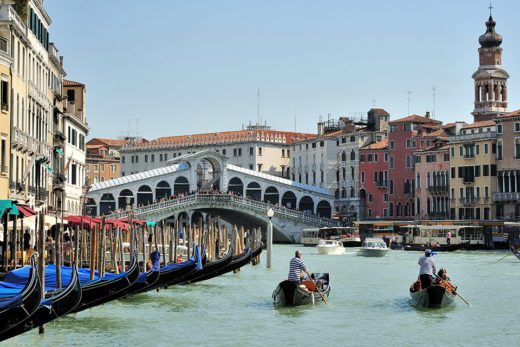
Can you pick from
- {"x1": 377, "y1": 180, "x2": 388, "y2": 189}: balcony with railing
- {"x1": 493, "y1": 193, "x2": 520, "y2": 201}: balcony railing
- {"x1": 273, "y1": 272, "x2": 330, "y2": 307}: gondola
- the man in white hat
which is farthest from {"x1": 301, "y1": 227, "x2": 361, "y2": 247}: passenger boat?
the man in white hat

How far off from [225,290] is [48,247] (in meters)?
3.68

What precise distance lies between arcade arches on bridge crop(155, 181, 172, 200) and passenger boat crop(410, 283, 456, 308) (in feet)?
141

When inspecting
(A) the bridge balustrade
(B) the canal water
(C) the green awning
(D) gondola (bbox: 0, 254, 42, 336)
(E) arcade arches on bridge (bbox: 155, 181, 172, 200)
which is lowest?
(B) the canal water

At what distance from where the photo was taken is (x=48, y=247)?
73.1ft

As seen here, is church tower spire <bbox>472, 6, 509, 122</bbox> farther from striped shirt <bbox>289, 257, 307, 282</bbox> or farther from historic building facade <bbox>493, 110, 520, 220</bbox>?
striped shirt <bbox>289, 257, 307, 282</bbox>

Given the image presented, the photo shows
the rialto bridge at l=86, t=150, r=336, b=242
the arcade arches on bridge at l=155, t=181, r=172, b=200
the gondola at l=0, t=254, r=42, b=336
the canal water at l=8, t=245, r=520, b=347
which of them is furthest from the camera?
the arcade arches on bridge at l=155, t=181, r=172, b=200

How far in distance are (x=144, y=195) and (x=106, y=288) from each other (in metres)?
45.4

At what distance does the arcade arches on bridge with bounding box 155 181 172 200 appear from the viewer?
203ft

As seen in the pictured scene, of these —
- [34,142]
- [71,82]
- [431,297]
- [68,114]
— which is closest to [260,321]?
[431,297]

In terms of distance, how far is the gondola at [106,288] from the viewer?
15.4 meters

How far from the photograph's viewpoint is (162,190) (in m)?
62.0

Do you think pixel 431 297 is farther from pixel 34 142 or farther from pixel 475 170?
pixel 475 170

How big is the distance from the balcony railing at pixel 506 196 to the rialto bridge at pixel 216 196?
913 cm

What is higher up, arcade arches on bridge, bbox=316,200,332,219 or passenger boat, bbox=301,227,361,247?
arcade arches on bridge, bbox=316,200,332,219
